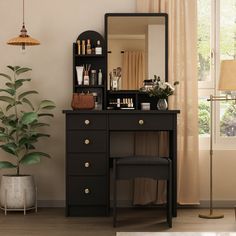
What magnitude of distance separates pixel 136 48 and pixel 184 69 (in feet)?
1.63

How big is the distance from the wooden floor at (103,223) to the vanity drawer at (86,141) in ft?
1.99

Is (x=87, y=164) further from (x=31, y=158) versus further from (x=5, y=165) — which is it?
(x=5, y=165)

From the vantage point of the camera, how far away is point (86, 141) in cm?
568

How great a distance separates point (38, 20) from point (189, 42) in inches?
57.3

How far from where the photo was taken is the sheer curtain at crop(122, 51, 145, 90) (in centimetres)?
604

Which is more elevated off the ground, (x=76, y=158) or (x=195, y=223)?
(x=76, y=158)

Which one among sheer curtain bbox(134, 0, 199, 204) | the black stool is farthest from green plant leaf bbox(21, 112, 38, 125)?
sheer curtain bbox(134, 0, 199, 204)

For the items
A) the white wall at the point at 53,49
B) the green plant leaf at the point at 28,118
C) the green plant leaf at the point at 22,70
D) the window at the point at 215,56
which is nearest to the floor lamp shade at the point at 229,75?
the window at the point at 215,56

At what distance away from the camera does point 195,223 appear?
17.7 feet

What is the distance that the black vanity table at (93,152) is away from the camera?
18.5ft

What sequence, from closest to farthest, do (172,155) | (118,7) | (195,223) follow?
1. (195,223)
2. (172,155)
3. (118,7)

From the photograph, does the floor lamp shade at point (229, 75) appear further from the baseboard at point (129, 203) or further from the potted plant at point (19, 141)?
the potted plant at point (19, 141)

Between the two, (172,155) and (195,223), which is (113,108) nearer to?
(172,155)

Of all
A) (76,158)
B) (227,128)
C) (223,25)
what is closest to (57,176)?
(76,158)
